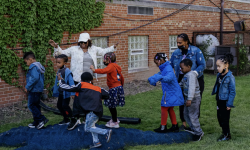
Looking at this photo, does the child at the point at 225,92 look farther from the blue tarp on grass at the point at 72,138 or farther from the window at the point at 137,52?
the window at the point at 137,52

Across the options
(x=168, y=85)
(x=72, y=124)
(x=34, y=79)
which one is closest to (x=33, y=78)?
(x=34, y=79)

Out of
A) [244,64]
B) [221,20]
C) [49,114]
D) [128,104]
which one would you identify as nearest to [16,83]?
[49,114]

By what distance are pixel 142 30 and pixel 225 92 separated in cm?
726

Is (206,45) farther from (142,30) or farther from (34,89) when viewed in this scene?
(34,89)

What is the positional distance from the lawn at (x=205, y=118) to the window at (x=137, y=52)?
205 centimetres

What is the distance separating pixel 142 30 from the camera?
1155 cm

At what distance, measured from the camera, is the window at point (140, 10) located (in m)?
11.1

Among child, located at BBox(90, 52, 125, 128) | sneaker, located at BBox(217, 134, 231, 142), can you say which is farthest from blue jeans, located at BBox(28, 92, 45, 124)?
sneaker, located at BBox(217, 134, 231, 142)

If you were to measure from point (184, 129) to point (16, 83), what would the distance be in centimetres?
496

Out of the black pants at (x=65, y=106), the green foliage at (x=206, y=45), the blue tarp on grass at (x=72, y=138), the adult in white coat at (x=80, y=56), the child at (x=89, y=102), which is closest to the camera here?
the child at (x=89, y=102)

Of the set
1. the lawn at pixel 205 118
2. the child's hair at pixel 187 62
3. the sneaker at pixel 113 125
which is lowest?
the lawn at pixel 205 118

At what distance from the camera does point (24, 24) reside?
7703mm

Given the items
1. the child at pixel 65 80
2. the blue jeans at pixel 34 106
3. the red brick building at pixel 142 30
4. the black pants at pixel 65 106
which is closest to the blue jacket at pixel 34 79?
the blue jeans at pixel 34 106

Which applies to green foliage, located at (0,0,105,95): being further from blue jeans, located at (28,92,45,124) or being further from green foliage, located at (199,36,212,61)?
green foliage, located at (199,36,212,61)
